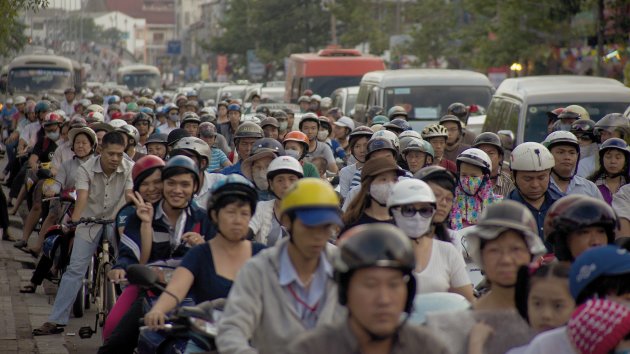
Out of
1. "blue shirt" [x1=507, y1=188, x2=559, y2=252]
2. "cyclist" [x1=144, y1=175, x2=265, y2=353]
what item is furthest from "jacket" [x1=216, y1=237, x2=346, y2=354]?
"blue shirt" [x1=507, y1=188, x2=559, y2=252]

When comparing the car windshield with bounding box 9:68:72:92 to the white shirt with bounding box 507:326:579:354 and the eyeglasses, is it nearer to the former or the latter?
the eyeglasses

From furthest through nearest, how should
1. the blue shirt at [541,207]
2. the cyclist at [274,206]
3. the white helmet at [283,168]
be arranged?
1. the blue shirt at [541,207]
2. the white helmet at [283,168]
3. the cyclist at [274,206]

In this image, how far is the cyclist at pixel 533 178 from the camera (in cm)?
970

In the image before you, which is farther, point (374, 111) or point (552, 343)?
point (374, 111)

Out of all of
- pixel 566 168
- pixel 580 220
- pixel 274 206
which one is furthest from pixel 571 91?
pixel 580 220

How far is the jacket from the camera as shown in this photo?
5332 millimetres

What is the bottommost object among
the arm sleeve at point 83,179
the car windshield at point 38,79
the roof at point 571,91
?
the car windshield at point 38,79

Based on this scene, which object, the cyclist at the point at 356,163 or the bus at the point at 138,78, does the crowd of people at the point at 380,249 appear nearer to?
the cyclist at the point at 356,163

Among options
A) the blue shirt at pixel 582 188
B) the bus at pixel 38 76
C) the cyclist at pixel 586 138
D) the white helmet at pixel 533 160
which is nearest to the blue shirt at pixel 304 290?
the white helmet at pixel 533 160

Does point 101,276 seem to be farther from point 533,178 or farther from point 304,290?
point 304,290

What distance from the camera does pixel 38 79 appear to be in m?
48.3

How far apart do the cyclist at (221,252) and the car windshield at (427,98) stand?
16065 mm

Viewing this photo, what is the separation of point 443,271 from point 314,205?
5.74ft

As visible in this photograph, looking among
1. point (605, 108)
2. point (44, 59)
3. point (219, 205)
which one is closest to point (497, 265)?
point (219, 205)
